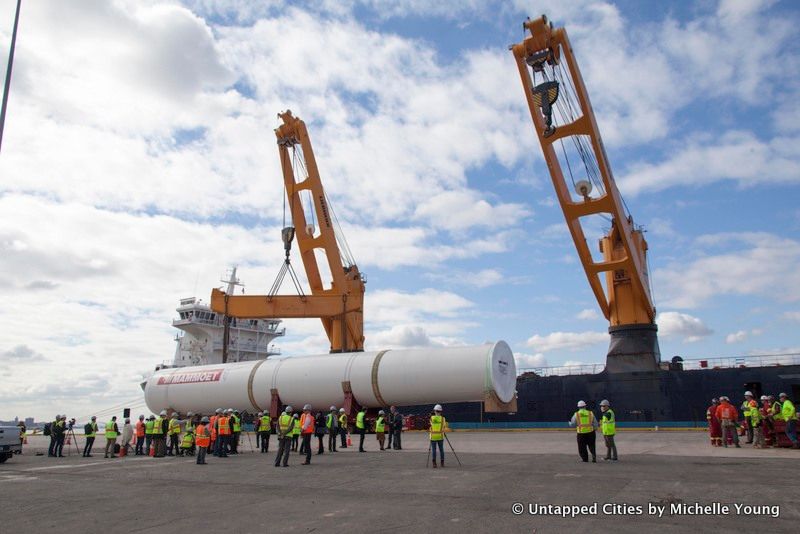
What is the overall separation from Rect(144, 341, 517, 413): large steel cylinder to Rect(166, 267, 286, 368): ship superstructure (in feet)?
39.7

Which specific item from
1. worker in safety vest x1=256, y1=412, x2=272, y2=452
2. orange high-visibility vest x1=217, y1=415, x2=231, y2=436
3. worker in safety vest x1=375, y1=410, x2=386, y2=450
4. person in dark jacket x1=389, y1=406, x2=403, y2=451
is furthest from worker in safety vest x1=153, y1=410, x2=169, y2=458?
person in dark jacket x1=389, y1=406, x2=403, y2=451

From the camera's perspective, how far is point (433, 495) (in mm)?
9031

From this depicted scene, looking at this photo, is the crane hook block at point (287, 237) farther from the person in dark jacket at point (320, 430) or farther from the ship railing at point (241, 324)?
the person in dark jacket at point (320, 430)

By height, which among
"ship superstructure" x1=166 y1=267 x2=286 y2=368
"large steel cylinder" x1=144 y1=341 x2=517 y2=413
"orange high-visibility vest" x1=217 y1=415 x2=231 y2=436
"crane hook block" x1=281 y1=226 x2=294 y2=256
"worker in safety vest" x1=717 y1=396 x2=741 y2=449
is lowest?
"worker in safety vest" x1=717 y1=396 x2=741 y2=449

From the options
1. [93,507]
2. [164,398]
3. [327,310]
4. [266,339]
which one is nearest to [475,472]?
[93,507]

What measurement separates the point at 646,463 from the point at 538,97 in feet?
59.7

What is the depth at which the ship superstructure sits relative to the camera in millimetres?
45438

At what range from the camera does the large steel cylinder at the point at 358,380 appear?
79.4ft

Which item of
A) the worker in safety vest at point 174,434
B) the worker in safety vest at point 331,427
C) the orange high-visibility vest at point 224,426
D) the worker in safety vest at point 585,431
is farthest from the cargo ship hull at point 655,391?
the worker in safety vest at point 585,431

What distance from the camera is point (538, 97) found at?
2591cm

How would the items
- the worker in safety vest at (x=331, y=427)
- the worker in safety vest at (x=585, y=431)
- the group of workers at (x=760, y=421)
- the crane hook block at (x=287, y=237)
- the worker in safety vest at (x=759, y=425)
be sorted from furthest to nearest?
the crane hook block at (x=287, y=237) → the worker in safety vest at (x=331, y=427) → the worker in safety vest at (x=759, y=425) → the group of workers at (x=760, y=421) → the worker in safety vest at (x=585, y=431)

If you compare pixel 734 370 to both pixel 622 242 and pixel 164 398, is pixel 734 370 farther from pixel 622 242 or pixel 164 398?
pixel 164 398

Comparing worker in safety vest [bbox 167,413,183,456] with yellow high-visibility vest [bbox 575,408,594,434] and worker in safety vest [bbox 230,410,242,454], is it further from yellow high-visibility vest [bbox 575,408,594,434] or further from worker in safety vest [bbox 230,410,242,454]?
yellow high-visibility vest [bbox 575,408,594,434]

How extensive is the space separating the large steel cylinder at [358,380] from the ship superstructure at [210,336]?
12.1 meters
